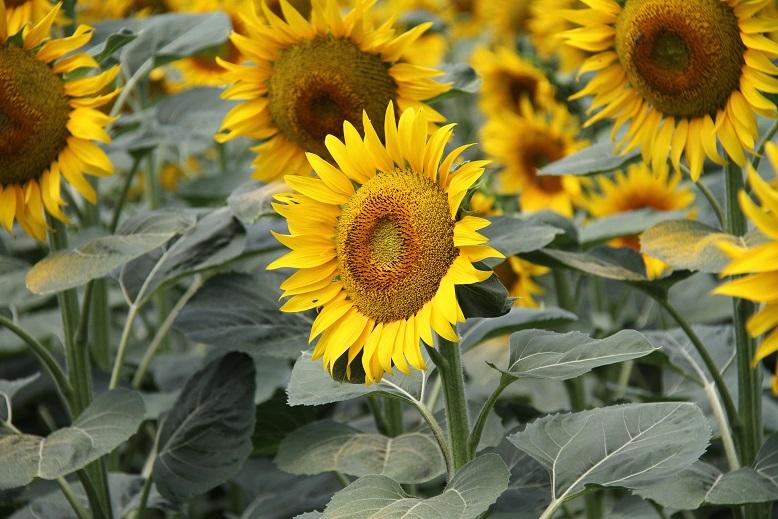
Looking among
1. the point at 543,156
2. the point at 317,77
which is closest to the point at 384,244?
the point at 317,77

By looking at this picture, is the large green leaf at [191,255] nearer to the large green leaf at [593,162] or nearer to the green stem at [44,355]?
the green stem at [44,355]

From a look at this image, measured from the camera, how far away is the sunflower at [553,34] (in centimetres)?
278

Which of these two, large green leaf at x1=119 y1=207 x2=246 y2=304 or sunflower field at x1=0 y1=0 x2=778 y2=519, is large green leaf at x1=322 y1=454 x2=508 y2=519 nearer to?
sunflower field at x1=0 y1=0 x2=778 y2=519

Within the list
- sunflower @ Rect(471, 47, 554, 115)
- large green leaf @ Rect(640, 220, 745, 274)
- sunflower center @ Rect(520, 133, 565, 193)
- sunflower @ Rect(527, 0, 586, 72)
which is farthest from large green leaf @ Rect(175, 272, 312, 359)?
sunflower @ Rect(471, 47, 554, 115)

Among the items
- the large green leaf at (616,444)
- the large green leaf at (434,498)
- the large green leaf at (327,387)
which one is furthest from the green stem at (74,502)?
the large green leaf at (616,444)

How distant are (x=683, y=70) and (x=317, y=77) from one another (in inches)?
20.3

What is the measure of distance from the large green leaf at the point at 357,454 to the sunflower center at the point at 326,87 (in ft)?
1.38

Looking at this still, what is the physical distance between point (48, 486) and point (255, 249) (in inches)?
22.9

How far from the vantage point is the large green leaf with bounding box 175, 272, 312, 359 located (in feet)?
5.39

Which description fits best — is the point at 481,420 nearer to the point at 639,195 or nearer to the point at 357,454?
the point at 357,454

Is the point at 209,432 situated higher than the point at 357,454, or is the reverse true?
the point at 357,454

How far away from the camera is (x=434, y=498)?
115 cm

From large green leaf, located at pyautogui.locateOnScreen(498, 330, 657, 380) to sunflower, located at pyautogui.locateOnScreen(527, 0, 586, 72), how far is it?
4.74 ft

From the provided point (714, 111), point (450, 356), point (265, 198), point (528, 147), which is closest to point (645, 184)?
point (528, 147)
